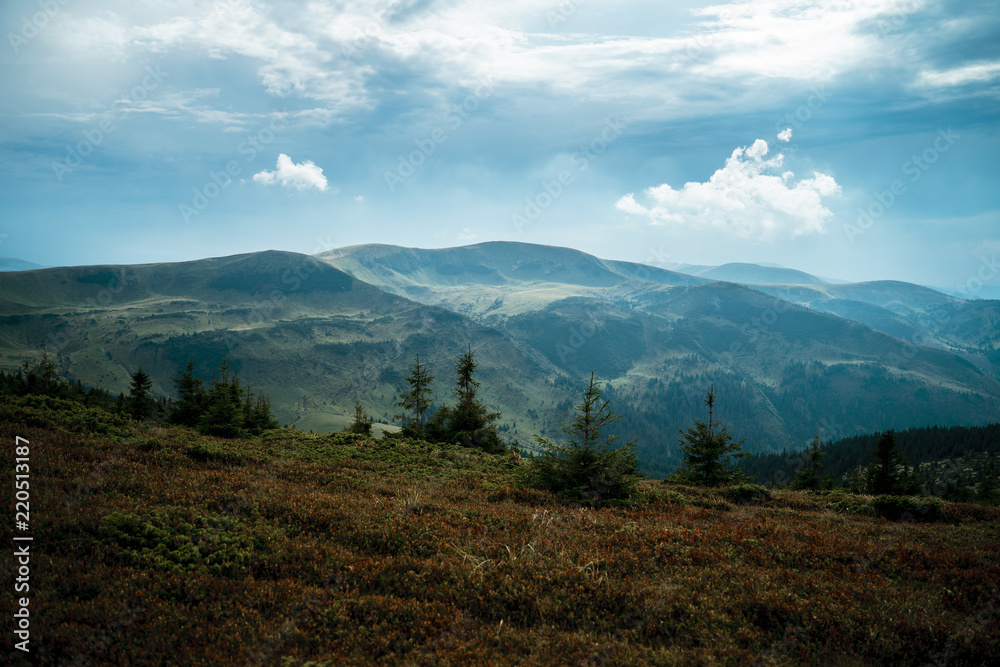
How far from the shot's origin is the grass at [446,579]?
7.99 m

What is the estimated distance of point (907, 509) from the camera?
1869cm

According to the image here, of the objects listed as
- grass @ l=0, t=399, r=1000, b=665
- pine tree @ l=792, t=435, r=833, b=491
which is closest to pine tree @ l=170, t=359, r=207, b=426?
grass @ l=0, t=399, r=1000, b=665

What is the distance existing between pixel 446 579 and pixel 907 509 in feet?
67.0

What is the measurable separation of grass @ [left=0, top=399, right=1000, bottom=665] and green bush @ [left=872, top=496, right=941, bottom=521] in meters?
1.75

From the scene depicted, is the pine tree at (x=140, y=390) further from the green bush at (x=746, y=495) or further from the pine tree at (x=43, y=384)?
the green bush at (x=746, y=495)

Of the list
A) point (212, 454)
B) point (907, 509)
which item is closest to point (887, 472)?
point (907, 509)

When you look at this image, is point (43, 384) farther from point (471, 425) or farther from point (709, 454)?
point (709, 454)

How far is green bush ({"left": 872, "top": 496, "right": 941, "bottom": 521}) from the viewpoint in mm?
18328

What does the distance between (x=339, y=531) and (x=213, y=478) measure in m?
6.34

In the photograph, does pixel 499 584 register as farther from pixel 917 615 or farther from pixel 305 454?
pixel 305 454

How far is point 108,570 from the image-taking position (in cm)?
914

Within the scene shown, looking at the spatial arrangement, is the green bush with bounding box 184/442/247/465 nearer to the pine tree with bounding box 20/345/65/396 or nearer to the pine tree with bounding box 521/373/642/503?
the pine tree with bounding box 521/373/642/503

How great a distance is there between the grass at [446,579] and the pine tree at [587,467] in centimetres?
213

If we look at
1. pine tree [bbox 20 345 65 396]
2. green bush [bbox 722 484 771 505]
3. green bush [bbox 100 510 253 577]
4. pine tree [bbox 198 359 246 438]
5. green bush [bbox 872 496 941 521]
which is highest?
green bush [bbox 100 510 253 577]
